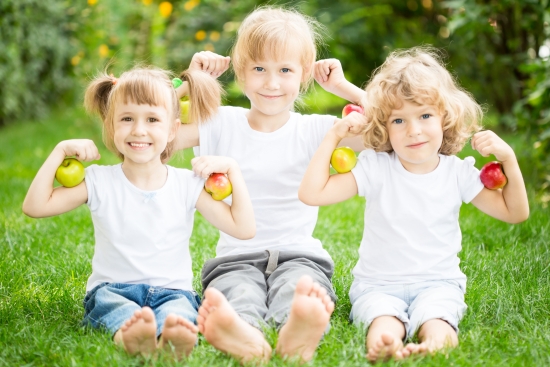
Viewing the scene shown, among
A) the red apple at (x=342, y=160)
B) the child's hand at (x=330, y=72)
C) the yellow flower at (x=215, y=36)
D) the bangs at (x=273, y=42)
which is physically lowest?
the red apple at (x=342, y=160)

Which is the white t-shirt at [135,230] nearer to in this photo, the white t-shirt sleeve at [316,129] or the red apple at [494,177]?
the white t-shirt sleeve at [316,129]

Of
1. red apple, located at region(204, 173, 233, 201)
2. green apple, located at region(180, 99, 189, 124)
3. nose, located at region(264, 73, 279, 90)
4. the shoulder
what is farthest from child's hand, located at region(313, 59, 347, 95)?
red apple, located at region(204, 173, 233, 201)

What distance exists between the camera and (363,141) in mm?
2652

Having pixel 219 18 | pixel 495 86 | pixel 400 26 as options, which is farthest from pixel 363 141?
pixel 219 18

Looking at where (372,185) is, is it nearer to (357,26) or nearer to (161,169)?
(161,169)

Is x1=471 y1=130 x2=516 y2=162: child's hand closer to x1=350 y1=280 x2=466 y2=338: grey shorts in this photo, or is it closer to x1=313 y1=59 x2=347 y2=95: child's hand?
x1=350 y1=280 x2=466 y2=338: grey shorts

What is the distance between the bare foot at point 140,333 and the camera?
6.80 ft

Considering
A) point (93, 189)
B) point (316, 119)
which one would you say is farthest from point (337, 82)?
point (93, 189)

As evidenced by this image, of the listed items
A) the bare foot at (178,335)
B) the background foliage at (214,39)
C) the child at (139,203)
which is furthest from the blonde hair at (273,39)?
the background foliage at (214,39)

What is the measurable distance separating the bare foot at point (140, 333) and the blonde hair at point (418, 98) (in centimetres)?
114

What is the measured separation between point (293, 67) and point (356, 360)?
4.15 ft

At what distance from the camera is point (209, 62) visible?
9.44 feet

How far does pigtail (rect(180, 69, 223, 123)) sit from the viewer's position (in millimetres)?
2701

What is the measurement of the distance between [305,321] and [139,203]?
83cm
